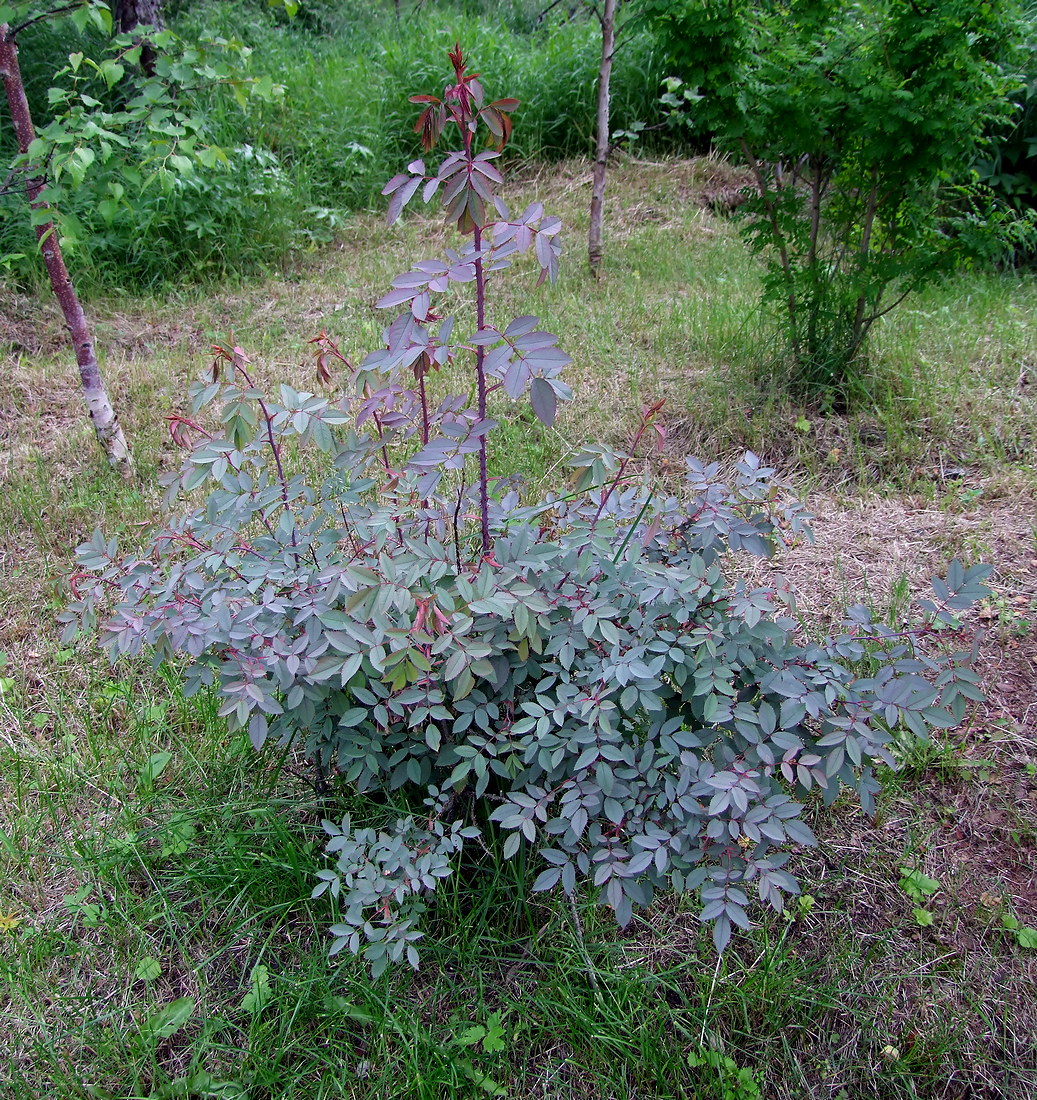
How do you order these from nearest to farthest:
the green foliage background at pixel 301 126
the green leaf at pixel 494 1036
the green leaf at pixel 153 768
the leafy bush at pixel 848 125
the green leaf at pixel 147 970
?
the green leaf at pixel 494 1036 < the green leaf at pixel 147 970 < the green leaf at pixel 153 768 < the leafy bush at pixel 848 125 < the green foliage background at pixel 301 126

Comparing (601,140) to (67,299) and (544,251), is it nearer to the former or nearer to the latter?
(67,299)

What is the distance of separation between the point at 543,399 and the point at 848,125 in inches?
103

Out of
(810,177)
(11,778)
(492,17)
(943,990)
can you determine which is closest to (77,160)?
(11,778)

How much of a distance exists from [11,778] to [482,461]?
5.36ft

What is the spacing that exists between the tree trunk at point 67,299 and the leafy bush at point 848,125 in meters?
2.42

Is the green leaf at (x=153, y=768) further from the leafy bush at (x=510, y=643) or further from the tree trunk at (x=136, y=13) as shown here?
the tree trunk at (x=136, y=13)

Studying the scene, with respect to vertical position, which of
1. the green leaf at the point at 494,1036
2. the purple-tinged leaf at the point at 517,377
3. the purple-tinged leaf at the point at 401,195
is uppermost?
the purple-tinged leaf at the point at 401,195

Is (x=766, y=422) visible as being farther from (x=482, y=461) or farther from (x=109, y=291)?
(x=109, y=291)

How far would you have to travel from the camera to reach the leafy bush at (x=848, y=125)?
9.79 ft

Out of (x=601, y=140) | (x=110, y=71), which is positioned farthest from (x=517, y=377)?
(x=601, y=140)

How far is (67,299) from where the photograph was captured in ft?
11.0

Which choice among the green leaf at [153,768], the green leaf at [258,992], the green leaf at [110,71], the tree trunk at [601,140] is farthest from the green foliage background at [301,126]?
the green leaf at [258,992]

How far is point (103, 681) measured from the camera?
2.64m

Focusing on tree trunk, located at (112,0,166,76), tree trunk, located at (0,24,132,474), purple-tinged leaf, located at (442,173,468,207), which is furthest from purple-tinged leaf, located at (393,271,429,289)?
tree trunk, located at (112,0,166,76)
